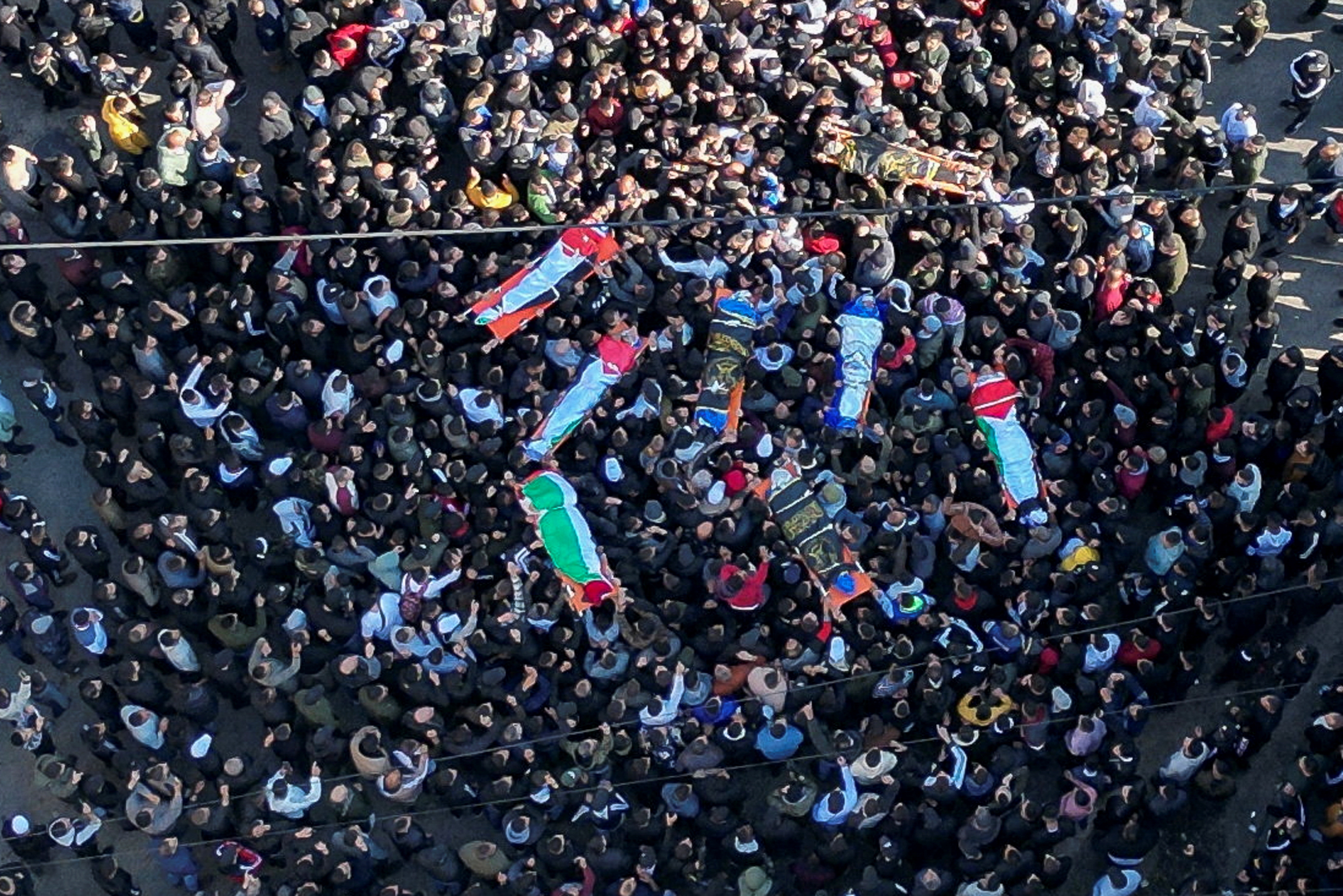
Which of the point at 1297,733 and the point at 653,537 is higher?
the point at 653,537

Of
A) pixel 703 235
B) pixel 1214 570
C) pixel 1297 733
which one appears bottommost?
pixel 1297 733

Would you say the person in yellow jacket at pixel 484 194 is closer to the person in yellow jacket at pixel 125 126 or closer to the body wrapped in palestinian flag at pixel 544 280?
the body wrapped in palestinian flag at pixel 544 280

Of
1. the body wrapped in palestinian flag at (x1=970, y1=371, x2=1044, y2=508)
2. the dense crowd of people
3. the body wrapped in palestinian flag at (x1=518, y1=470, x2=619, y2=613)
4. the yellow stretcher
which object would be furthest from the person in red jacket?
the yellow stretcher

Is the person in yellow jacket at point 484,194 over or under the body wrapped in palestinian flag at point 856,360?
over

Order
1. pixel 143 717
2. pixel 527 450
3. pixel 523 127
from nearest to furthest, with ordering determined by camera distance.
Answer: pixel 143 717 < pixel 527 450 < pixel 523 127

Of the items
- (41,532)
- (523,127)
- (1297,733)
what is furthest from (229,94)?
(1297,733)

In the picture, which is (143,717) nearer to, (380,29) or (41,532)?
(41,532)

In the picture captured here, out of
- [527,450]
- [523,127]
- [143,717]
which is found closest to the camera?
[143,717]

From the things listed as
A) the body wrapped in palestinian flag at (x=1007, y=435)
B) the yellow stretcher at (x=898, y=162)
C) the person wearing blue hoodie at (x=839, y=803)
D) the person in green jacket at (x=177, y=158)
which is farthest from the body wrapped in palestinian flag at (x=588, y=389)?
the person in green jacket at (x=177, y=158)
